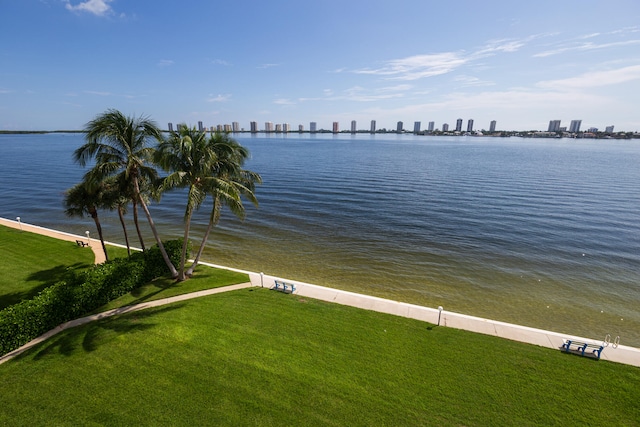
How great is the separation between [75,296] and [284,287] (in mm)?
9702

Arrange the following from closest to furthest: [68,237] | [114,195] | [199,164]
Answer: [199,164] < [114,195] < [68,237]

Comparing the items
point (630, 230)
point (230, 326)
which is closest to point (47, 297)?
point (230, 326)

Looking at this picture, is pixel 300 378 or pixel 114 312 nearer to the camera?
pixel 300 378

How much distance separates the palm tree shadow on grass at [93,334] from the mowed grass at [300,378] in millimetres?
58

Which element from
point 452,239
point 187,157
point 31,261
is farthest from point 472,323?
point 31,261

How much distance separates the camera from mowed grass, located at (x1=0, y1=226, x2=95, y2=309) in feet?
53.1

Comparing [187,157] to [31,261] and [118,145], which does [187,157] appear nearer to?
[118,145]

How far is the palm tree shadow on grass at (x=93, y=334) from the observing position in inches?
446

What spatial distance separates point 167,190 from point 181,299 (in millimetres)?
5791

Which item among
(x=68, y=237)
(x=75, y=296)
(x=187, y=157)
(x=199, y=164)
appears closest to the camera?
(x=75, y=296)

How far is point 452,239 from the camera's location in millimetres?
28984

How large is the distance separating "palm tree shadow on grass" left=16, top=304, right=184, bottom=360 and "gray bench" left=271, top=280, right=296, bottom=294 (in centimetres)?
574

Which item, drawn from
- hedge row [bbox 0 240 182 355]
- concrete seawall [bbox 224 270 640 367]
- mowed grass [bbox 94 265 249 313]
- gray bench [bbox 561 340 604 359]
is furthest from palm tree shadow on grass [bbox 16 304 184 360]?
gray bench [bbox 561 340 604 359]

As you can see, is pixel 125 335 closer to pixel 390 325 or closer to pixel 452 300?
pixel 390 325
